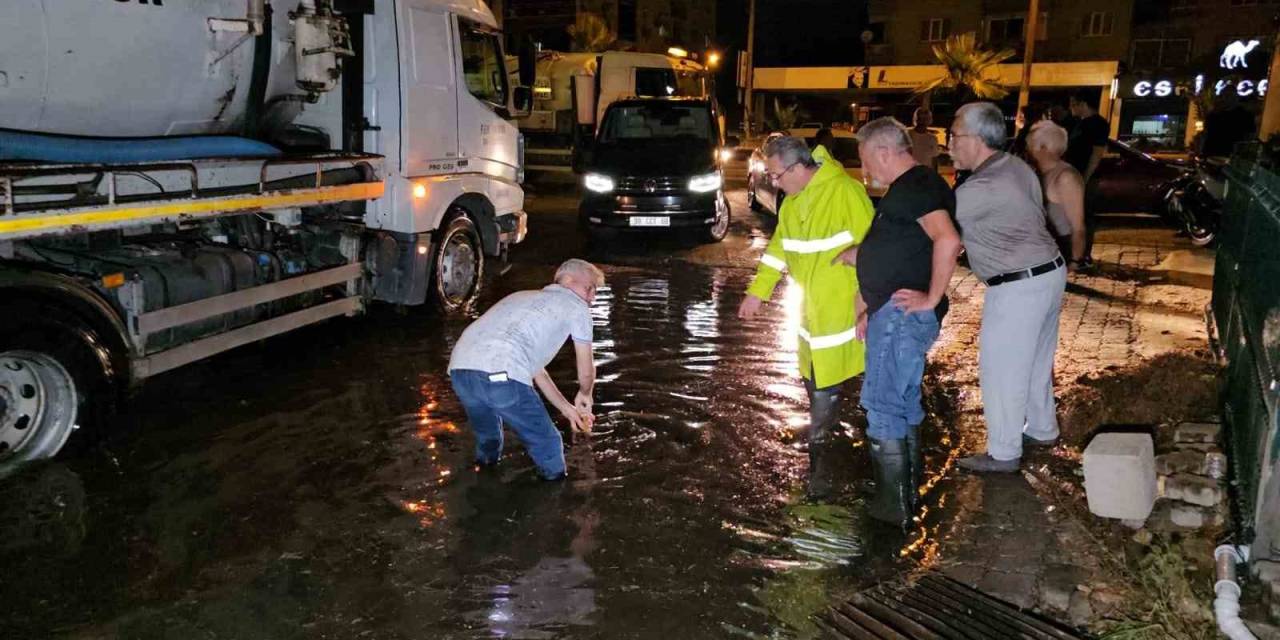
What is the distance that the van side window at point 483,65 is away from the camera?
9.06 metres

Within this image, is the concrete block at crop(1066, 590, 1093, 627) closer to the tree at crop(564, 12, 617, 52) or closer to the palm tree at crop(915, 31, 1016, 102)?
the tree at crop(564, 12, 617, 52)

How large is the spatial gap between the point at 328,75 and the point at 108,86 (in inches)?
72.7

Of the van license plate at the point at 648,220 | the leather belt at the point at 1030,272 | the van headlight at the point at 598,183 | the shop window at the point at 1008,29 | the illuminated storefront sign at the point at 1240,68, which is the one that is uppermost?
the shop window at the point at 1008,29

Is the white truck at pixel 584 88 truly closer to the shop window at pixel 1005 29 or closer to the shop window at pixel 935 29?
the shop window at pixel 935 29

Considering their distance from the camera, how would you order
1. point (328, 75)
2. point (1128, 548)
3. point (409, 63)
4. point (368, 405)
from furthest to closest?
point (409, 63)
point (328, 75)
point (368, 405)
point (1128, 548)

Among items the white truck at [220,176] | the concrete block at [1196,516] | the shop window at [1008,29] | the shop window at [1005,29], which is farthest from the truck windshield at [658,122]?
the shop window at [1005,29]

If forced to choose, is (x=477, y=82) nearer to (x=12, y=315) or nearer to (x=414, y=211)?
(x=414, y=211)

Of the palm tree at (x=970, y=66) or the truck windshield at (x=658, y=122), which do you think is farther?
the palm tree at (x=970, y=66)

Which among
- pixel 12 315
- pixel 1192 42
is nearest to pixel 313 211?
pixel 12 315

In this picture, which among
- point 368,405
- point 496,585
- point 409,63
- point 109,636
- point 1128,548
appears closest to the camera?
point 109,636

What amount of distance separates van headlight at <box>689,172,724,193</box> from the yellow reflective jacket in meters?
8.81

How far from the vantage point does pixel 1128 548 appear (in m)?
4.23

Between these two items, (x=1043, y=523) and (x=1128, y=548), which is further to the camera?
(x=1043, y=523)

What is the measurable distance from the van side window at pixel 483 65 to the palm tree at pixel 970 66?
110 ft
